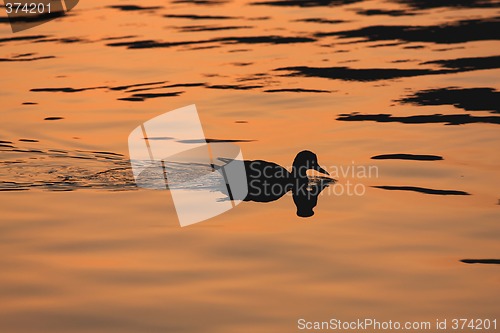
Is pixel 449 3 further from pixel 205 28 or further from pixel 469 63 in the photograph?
pixel 469 63

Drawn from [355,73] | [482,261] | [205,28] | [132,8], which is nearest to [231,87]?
[355,73]

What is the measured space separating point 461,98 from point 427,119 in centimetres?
126

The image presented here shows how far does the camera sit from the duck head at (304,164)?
9969 millimetres

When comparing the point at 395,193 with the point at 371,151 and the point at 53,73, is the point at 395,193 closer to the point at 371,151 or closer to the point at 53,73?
the point at 371,151

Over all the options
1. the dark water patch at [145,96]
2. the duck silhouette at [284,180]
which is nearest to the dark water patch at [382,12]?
the dark water patch at [145,96]

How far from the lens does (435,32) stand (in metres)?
17.2

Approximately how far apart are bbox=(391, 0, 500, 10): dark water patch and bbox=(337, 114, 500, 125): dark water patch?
7728 millimetres

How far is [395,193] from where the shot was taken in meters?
9.52

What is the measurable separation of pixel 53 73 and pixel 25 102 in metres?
1.81

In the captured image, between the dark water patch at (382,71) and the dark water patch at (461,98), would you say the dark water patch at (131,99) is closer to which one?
the dark water patch at (382,71)

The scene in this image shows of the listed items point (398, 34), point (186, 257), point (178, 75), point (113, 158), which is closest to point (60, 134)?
point (113, 158)

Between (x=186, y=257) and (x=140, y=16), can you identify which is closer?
(x=186, y=257)

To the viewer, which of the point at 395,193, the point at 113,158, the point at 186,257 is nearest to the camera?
the point at 186,257

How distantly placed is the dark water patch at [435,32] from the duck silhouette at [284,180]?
711cm
